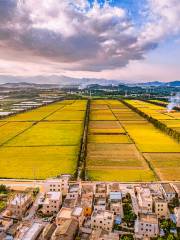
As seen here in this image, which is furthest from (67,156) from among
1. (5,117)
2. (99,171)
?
(5,117)

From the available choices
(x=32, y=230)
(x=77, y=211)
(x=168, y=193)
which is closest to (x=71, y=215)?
(x=77, y=211)

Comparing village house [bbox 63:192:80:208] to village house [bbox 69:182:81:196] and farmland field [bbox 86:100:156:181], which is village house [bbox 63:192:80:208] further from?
farmland field [bbox 86:100:156:181]

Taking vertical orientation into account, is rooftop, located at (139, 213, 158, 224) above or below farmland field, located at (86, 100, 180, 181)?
above

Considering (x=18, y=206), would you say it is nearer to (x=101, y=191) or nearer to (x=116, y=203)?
(x=101, y=191)

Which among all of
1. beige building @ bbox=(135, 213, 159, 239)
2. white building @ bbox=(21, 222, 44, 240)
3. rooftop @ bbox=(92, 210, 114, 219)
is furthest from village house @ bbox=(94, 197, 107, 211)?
white building @ bbox=(21, 222, 44, 240)

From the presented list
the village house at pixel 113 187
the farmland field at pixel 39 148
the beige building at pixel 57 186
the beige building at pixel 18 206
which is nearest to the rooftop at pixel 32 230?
the beige building at pixel 18 206

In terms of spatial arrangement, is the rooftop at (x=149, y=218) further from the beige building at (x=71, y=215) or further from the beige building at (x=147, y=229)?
the beige building at (x=71, y=215)
